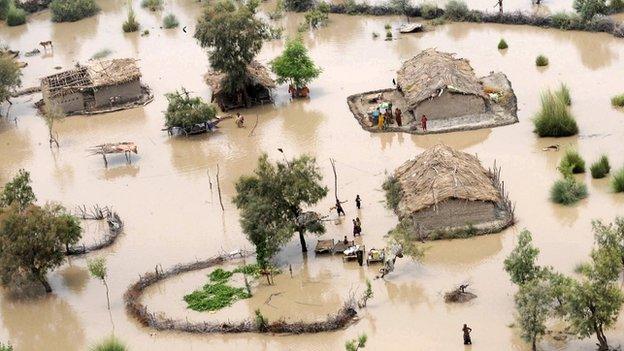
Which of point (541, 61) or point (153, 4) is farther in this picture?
point (153, 4)

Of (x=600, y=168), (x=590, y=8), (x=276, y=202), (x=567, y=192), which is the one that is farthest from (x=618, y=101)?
(x=276, y=202)

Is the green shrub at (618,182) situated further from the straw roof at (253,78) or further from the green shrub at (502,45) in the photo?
the straw roof at (253,78)

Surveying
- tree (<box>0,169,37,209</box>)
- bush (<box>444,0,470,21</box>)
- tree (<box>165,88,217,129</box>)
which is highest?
bush (<box>444,0,470,21</box>)

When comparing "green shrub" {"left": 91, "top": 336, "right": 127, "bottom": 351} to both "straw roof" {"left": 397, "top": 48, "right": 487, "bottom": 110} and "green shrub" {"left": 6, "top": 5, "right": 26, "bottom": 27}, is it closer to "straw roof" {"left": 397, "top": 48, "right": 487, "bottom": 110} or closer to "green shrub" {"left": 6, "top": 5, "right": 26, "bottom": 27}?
"straw roof" {"left": 397, "top": 48, "right": 487, "bottom": 110}

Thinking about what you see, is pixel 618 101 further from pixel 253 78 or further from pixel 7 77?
pixel 7 77

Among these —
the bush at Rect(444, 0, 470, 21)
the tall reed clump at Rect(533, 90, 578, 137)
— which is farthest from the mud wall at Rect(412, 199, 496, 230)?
the bush at Rect(444, 0, 470, 21)

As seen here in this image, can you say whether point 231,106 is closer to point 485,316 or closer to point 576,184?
point 576,184

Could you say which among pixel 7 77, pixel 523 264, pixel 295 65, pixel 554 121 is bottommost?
pixel 523 264
